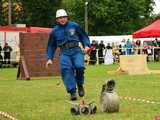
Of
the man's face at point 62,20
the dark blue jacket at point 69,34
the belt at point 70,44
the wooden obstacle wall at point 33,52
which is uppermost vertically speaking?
the man's face at point 62,20

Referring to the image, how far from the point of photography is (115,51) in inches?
1646

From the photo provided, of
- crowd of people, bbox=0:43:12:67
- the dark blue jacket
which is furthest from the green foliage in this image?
the dark blue jacket

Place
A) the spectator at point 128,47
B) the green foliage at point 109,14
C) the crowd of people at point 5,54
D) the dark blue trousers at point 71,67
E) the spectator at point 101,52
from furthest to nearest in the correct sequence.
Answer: the green foliage at point 109,14 → the spectator at point 128,47 → the spectator at point 101,52 → the crowd of people at point 5,54 → the dark blue trousers at point 71,67

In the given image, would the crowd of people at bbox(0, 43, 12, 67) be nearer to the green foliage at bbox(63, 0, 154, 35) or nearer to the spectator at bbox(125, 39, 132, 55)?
the spectator at bbox(125, 39, 132, 55)

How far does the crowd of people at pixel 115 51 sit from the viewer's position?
41.0m

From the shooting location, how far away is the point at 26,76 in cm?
2336

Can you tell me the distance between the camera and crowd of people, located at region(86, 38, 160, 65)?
4100 cm

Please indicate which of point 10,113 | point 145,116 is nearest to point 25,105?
point 10,113

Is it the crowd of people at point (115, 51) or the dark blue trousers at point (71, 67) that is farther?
the crowd of people at point (115, 51)

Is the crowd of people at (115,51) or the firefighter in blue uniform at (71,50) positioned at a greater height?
the firefighter in blue uniform at (71,50)

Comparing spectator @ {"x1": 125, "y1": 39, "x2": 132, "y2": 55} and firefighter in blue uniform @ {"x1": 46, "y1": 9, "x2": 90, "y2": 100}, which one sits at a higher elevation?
firefighter in blue uniform @ {"x1": 46, "y1": 9, "x2": 90, "y2": 100}

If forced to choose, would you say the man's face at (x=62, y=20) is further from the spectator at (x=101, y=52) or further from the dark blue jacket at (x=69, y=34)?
the spectator at (x=101, y=52)

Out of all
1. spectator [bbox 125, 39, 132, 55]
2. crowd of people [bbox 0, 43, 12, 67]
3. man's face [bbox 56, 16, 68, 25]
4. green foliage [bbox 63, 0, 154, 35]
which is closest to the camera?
man's face [bbox 56, 16, 68, 25]

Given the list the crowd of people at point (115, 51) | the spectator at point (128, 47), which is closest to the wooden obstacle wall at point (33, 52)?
the crowd of people at point (115, 51)
